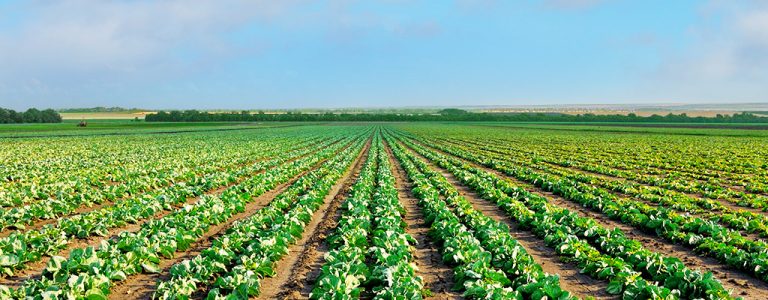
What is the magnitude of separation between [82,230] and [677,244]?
12.7 meters

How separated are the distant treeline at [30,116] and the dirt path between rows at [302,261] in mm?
145636

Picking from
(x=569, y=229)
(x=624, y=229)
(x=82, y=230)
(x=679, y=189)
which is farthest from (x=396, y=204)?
(x=679, y=189)

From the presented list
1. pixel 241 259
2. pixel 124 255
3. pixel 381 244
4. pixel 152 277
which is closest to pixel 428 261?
pixel 381 244

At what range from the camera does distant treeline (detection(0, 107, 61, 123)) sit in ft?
413

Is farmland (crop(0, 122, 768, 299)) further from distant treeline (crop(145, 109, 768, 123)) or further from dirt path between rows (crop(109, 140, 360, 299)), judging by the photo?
distant treeline (crop(145, 109, 768, 123))

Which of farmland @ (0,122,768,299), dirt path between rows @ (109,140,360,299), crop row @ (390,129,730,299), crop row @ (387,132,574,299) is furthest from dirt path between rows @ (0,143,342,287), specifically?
crop row @ (390,129,730,299)

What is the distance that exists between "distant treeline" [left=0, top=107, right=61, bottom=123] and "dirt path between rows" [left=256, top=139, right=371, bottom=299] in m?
146

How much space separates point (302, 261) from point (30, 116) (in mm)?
153188

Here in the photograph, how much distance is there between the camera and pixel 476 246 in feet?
29.5

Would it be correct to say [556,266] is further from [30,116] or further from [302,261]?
[30,116]

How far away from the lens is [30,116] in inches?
5153

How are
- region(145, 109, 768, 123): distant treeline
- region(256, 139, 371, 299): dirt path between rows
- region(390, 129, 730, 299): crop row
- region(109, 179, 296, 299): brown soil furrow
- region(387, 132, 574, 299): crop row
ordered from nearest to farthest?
1. region(387, 132, 574, 299): crop row
2. region(390, 129, 730, 299): crop row
3. region(109, 179, 296, 299): brown soil furrow
4. region(256, 139, 371, 299): dirt path between rows
5. region(145, 109, 768, 123): distant treeline

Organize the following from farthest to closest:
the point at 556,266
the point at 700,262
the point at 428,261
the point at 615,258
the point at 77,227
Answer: the point at 77,227 < the point at 428,261 < the point at 700,262 < the point at 556,266 < the point at 615,258

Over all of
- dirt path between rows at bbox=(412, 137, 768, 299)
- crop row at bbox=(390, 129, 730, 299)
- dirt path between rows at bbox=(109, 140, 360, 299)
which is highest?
crop row at bbox=(390, 129, 730, 299)
